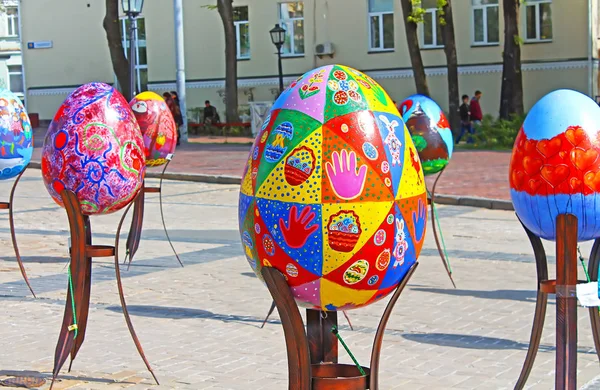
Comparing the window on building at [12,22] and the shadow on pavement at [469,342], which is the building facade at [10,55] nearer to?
the window on building at [12,22]

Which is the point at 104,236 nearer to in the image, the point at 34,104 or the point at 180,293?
the point at 180,293

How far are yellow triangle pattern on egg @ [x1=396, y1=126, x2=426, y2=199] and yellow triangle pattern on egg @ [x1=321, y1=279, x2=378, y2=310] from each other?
0.42 m

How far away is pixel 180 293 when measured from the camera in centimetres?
938

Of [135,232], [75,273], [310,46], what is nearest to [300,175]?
[75,273]

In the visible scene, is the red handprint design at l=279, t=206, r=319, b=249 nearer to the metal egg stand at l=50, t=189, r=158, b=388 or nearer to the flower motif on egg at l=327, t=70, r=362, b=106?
the flower motif on egg at l=327, t=70, r=362, b=106

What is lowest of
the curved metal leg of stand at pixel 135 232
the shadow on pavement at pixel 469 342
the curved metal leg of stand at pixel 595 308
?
the shadow on pavement at pixel 469 342

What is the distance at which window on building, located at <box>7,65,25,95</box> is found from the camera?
173ft

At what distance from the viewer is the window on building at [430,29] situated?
38.0m

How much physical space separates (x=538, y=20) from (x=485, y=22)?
2092mm

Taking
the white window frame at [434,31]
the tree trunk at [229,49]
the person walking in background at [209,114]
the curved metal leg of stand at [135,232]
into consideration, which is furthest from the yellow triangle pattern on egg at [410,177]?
the person walking in background at [209,114]

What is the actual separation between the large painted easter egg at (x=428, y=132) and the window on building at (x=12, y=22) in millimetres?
47615

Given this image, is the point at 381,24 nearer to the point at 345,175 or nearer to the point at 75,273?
the point at 75,273

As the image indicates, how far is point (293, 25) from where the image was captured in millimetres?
40812

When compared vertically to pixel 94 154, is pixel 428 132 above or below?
below
